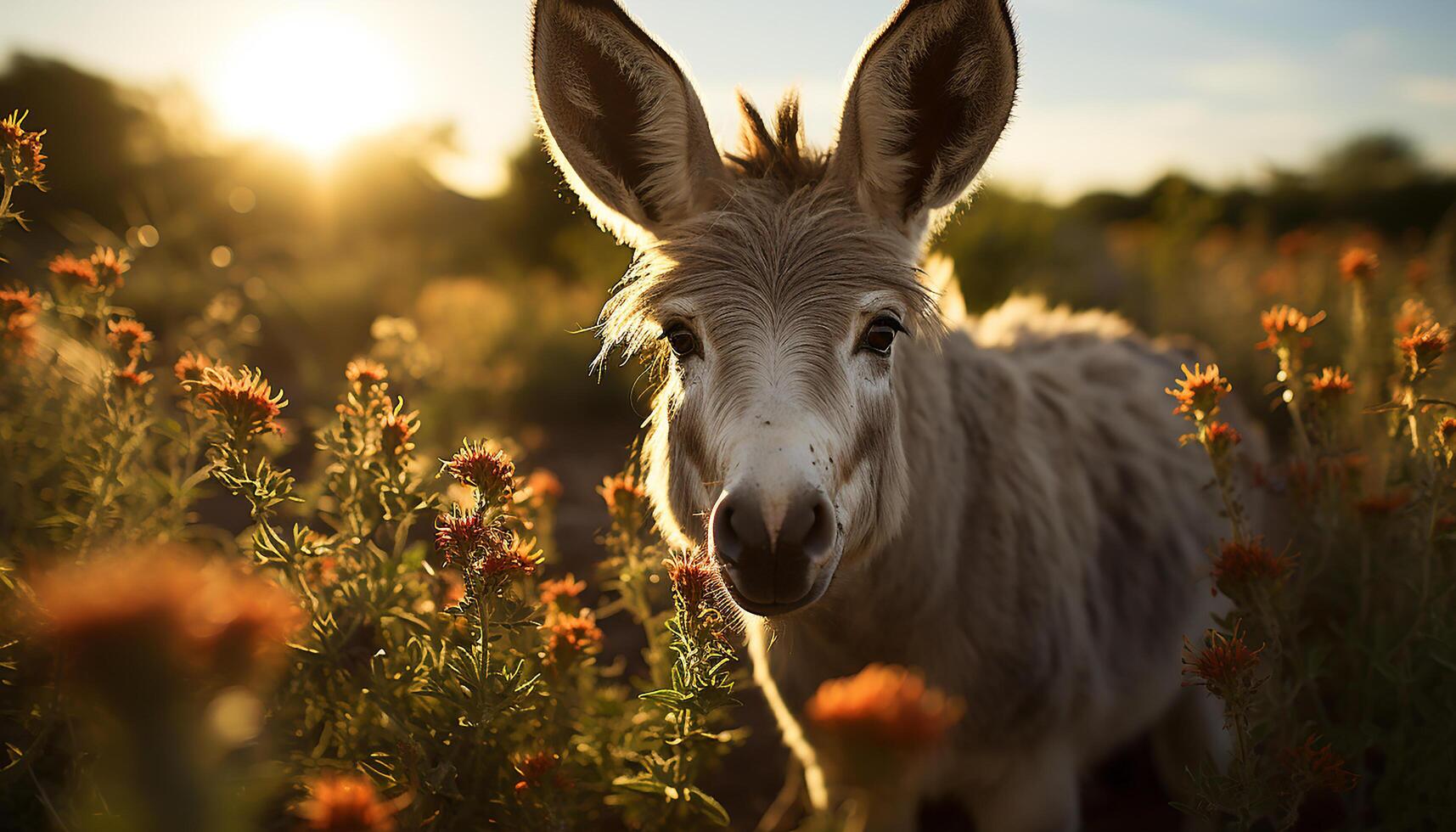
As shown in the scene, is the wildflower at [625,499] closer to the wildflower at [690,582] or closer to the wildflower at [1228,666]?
the wildflower at [690,582]

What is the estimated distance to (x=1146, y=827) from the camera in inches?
145

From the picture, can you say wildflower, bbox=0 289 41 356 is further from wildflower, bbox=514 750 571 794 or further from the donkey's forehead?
wildflower, bbox=514 750 571 794

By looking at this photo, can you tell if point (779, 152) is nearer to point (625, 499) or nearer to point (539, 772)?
point (625, 499)

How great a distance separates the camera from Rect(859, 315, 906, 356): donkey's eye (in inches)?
89.9

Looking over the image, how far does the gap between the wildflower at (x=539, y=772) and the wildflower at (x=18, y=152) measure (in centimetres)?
201

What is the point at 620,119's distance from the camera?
262 centimetres

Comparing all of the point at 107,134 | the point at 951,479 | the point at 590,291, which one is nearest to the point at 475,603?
the point at 951,479

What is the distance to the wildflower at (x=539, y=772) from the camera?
1.97 m

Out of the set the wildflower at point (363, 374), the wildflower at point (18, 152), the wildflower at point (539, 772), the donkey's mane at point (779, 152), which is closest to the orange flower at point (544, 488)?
the wildflower at point (363, 374)

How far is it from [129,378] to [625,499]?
5.02 ft

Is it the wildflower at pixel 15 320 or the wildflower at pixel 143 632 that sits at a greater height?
the wildflower at pixel 15 320

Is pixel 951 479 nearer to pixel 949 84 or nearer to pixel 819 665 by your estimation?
pixel 819 665

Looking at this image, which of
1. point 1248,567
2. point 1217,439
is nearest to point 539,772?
point 1248,567

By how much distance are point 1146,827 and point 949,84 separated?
3418 mm
